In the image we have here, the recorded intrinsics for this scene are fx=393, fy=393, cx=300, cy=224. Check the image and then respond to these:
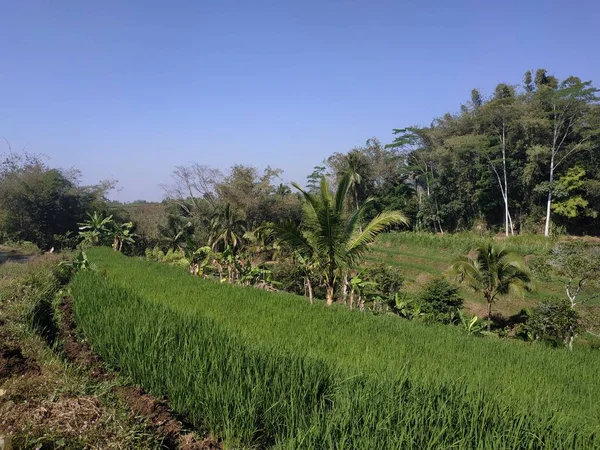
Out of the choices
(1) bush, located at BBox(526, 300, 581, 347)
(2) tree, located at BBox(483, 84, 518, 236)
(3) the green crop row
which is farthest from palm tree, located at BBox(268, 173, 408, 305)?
(2) tree, located at BBox(483, 84, 518, 236)

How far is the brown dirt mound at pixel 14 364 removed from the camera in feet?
11.5

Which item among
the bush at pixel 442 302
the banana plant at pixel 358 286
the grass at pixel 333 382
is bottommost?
the bush at pixel 442 302

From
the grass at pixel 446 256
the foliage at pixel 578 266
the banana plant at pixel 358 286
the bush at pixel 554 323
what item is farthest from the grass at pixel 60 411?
the grass at pixel 446 256

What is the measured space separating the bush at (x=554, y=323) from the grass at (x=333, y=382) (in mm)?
5607

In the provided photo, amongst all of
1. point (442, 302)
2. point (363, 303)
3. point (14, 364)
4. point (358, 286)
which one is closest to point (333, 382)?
point (14, 364)

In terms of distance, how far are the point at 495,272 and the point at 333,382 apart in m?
13.1

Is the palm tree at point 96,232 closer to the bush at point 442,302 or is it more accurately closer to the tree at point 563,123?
the bush at point 442,302

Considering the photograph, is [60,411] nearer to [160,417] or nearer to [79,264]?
[160,417]

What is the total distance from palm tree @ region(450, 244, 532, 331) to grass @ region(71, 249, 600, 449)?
8.50 metres

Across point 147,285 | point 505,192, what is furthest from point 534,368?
point 505,192

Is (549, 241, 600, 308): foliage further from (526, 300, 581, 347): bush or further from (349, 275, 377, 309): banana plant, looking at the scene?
(349, 275, 377, 309): banana plant

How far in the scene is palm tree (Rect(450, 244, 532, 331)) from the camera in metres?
13.9

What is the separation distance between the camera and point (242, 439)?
8.25ft

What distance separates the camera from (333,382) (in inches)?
106
